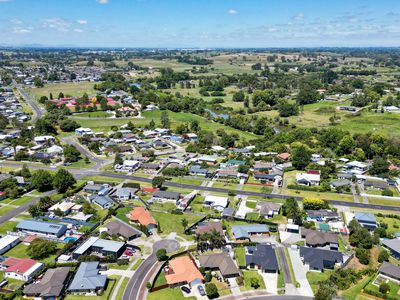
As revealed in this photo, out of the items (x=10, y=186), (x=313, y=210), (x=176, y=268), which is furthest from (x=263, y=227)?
(x=10, y=186)

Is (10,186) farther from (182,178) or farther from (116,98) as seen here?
(116,98)

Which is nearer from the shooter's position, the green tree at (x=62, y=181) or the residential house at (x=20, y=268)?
the residential house at (x=20, y=268)

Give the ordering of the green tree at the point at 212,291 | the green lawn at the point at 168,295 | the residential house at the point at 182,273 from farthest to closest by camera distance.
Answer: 1. the residential house at the point at 182,273
2. the green lawn at the point at 168,295
3. the green tree at the point at 212,291

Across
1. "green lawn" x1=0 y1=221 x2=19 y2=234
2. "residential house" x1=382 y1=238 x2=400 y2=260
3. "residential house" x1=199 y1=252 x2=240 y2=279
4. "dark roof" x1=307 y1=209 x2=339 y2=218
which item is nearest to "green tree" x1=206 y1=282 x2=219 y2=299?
"residential house" x1=199 y1=252 x2=240 y2=279

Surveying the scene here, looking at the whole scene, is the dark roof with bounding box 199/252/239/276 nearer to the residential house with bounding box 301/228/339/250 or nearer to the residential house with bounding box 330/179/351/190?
the residential house with bounding box 301/228/339/250

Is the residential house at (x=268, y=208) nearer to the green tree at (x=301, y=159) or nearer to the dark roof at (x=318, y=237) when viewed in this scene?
the dark roof at (x=318, y=237)

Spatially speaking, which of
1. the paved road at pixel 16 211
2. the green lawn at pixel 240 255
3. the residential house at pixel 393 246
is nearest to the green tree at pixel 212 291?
the green lawn at pixel 240 255
